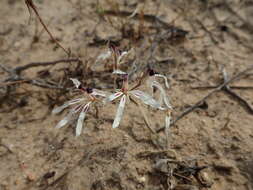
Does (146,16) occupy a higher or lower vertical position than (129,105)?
higher

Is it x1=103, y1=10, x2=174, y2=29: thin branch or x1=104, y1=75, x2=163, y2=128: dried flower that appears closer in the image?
x1=104, y1=75, x2=163, y2=128: dried flower

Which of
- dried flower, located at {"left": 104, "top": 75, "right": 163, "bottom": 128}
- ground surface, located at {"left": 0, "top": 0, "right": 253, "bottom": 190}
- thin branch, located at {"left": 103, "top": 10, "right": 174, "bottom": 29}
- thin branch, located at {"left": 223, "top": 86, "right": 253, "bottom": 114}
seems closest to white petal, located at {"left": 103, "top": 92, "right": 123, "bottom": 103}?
dried flower, located at {"left": 104, "top": 75, "right": 163, "bottom": 128}

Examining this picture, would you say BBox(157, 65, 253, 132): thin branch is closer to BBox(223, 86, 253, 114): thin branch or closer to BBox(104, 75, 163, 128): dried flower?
BBox(223, 86, 253, 114): thin branch

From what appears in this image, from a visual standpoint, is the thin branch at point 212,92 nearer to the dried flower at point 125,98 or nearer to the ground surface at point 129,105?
the ground surface at point 129,105

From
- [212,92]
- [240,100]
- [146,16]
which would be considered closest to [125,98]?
[212,92]

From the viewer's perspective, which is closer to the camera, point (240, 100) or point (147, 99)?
point (147, 99)

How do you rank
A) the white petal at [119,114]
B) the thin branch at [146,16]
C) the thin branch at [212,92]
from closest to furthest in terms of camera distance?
1. the white petal at [119,114]
2. the thin branch at [212,92]
3. the thin branch at [146,16]

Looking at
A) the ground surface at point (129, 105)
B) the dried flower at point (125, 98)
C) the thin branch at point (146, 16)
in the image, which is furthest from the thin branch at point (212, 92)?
the thin branch at point (146, 16)

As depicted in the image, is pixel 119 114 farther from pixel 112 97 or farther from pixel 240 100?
pixel 240 100

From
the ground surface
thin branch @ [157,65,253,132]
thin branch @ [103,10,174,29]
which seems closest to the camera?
the ground surface
